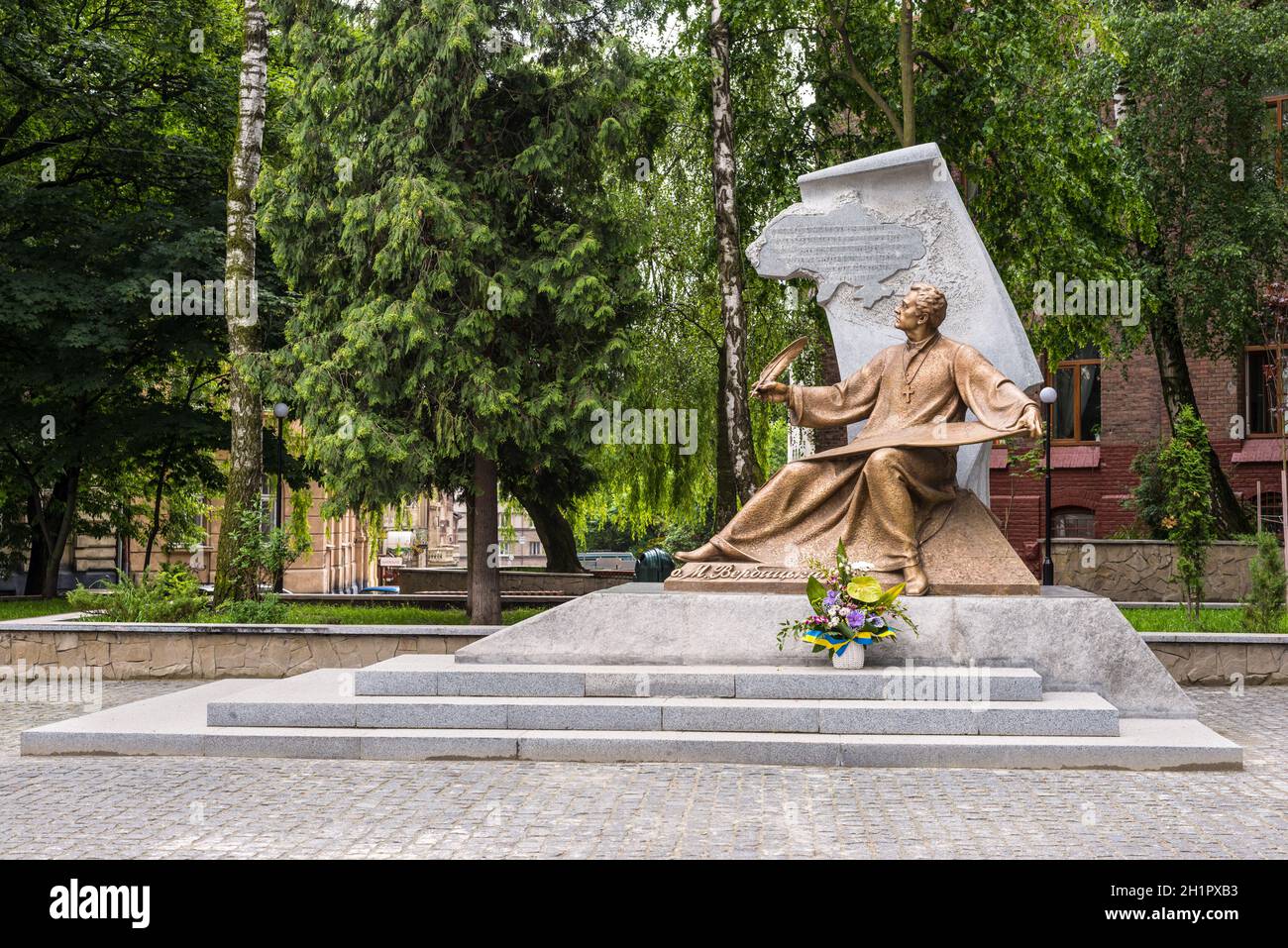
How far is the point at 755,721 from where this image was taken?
886 cm

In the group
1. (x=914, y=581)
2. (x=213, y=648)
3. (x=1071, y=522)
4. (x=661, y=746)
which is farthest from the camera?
(x=1071, y=522)

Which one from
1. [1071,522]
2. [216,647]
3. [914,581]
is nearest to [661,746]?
[914,581]

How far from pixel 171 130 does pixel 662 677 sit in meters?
18.5

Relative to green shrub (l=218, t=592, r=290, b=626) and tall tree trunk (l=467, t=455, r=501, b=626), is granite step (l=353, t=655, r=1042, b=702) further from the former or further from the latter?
tall tree trunk (l=467, t=455, r=501, b=626)

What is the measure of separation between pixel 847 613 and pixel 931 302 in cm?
284

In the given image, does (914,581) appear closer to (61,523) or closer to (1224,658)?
(1224,658)

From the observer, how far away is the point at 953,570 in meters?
10.1

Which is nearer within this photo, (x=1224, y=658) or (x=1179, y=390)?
(x=1224, y=658)

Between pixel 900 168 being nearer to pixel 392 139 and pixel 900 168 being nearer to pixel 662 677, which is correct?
pixel 662 677

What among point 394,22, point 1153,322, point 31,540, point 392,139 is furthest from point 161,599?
point 1153,322

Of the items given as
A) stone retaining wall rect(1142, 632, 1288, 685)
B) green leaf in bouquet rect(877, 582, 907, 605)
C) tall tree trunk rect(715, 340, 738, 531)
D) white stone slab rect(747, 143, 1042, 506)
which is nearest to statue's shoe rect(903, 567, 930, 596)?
green leaf in bouquet rect(877, 582, 907, 605)

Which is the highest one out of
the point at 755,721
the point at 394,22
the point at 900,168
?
the point at 394,22

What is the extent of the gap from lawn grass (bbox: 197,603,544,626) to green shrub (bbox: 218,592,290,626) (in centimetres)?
35

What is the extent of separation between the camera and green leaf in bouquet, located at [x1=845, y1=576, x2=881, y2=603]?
940 centimetres
